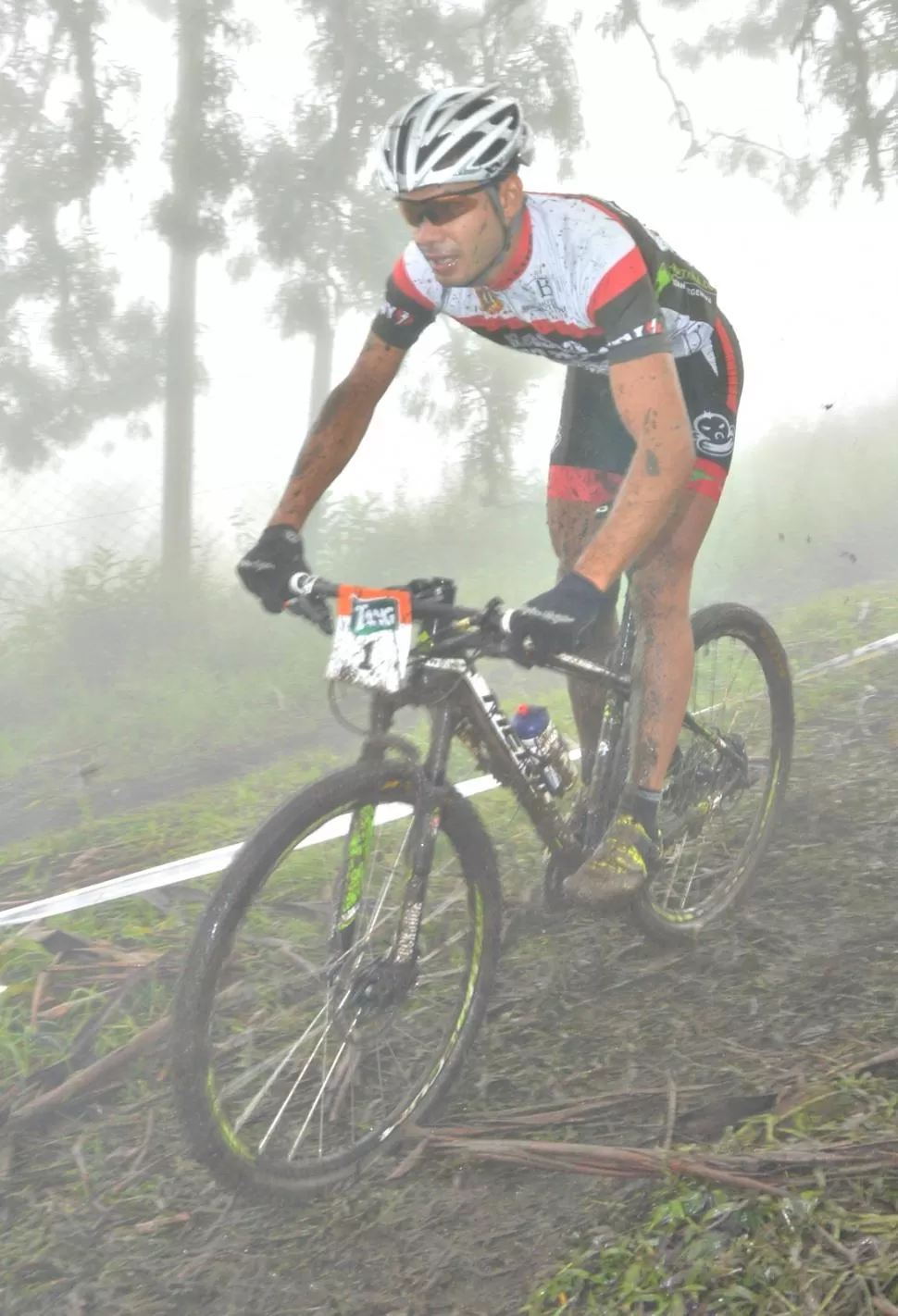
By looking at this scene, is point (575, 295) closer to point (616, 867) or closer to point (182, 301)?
point (616, 867)

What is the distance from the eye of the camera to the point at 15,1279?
238cm

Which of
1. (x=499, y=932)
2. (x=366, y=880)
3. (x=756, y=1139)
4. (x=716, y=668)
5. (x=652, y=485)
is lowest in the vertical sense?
(x=756, y=1139)

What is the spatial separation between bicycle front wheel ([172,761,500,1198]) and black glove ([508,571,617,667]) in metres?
0.37

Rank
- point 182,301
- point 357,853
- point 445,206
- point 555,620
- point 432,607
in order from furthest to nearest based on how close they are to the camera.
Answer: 1. point 182,301
2. point 445,206
3. point 357,853
4. point 432,607
5. point 555,620

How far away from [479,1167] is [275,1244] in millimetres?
418

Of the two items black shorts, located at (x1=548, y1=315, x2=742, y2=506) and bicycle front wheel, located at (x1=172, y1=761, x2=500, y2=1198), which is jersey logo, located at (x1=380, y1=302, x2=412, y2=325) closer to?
black shorts, located at (x1=548, y1=315, x2=742, y2=506)

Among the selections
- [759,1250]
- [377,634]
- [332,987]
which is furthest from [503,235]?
[759,1250]

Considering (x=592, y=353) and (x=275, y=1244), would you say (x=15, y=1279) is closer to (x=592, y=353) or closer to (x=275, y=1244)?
(x=275, y=1244)

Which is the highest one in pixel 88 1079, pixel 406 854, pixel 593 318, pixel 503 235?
pixel 503 235

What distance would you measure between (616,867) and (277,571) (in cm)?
102

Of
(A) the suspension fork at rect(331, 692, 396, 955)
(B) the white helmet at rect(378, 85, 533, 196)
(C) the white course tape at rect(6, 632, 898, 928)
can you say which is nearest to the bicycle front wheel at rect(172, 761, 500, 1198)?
(A) the suspension fork at rect(331, 692, 396, 955)

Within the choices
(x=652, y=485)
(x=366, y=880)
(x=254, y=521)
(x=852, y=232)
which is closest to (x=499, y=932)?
(x=366, y=880)

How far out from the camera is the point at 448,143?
2.46 m

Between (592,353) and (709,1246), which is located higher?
(592,353)
